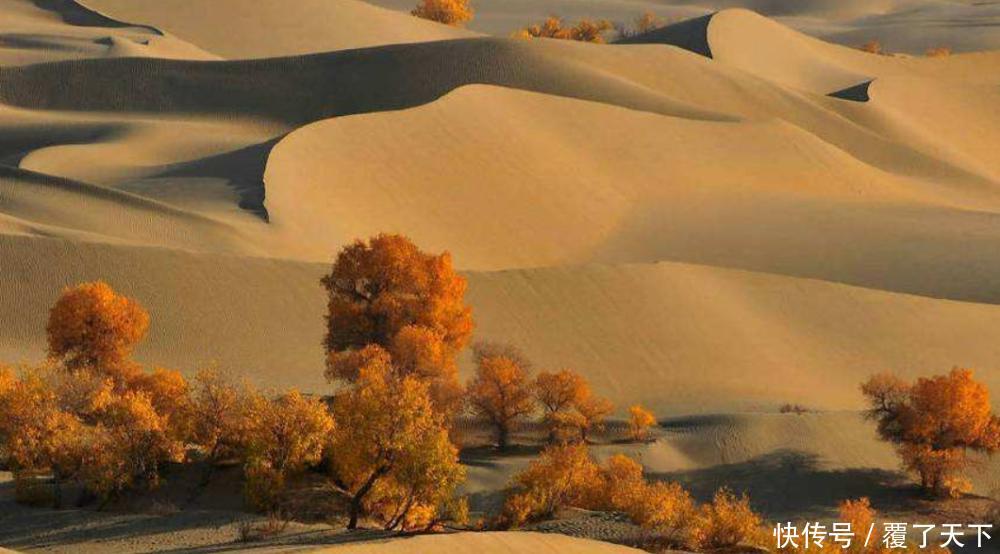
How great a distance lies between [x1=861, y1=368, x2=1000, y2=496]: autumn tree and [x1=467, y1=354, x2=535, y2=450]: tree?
724 cm

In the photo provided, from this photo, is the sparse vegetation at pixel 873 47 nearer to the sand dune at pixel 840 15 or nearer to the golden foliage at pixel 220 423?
the sand dune at pixel 840 15

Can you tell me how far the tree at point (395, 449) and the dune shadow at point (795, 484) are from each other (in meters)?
8.68

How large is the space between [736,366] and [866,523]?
45.2 ft

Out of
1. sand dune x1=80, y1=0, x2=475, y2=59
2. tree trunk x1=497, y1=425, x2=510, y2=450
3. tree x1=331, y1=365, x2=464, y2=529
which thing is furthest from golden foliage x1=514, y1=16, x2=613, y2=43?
tree x1=331, y1=365, x2=464, y2=529

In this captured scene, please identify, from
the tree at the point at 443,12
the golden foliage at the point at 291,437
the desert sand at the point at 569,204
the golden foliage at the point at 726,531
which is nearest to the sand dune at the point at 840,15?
the tree at the point at 443,12

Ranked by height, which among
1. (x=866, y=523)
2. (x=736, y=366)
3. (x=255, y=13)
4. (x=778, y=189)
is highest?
(x=255, y=13)


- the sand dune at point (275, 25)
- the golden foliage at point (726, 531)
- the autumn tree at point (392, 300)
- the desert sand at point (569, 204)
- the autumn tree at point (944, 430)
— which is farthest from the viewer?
the sand dune at point (275, 25)

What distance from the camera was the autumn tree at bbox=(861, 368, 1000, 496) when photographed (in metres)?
34.0

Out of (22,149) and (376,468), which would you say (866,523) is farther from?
(22,149)

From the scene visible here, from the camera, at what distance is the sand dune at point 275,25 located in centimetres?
9288

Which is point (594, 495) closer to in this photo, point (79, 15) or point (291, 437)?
point (291, 437)

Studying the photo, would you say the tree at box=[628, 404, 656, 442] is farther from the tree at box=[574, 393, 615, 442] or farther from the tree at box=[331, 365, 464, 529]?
the tree at box=[331, 365, 464, 529]

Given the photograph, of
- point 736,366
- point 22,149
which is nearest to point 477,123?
point 22,149

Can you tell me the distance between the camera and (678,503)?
28656 millimetres
